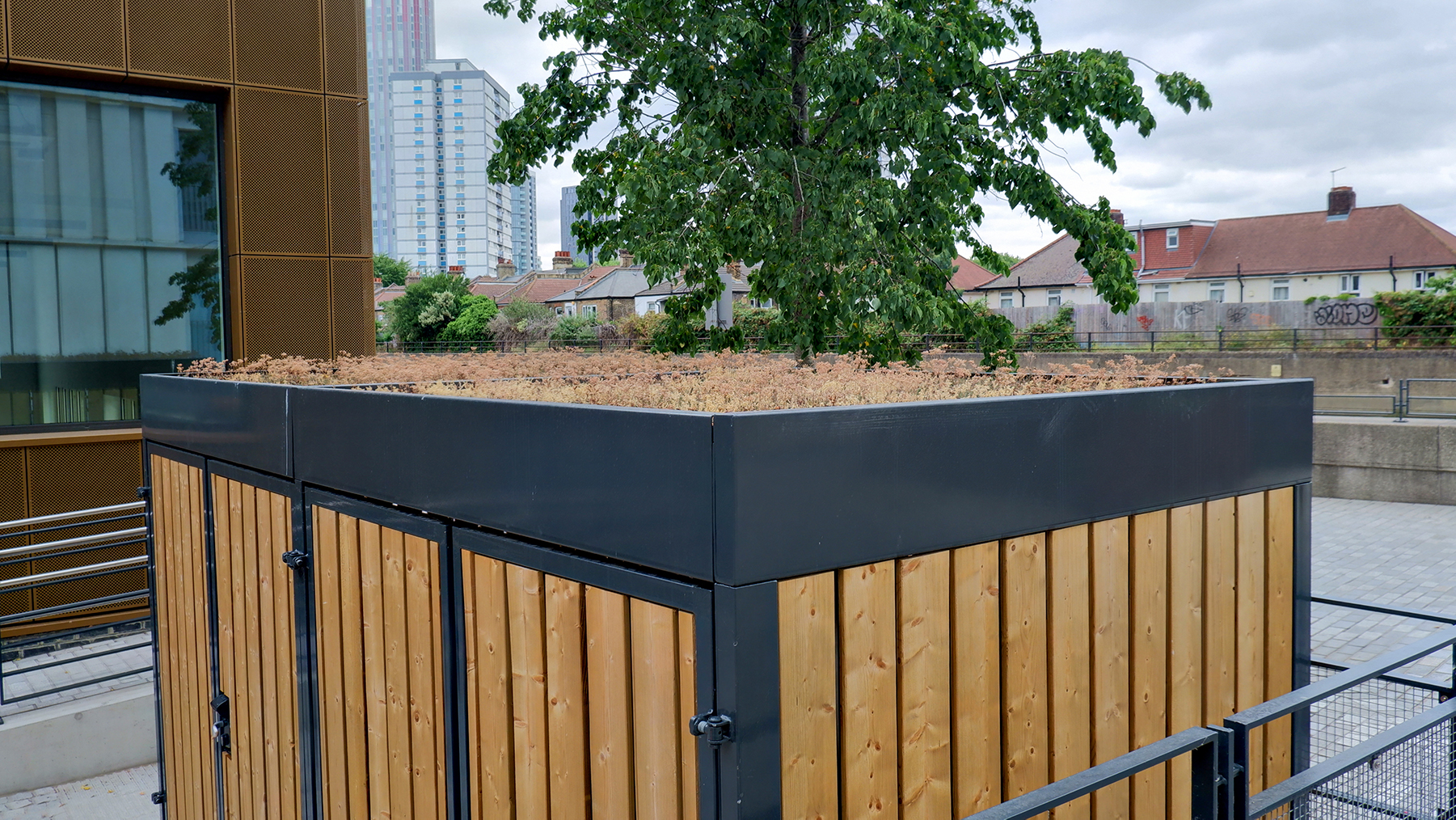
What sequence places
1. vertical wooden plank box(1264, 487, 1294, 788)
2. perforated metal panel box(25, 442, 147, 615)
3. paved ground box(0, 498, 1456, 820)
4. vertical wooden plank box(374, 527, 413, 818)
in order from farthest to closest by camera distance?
1. perforated metal panel box(25, 442, 147, 615)
2. paved ground box(0, 498, 1456, 820)
3. vertical wooden plank box(1264, 487, 1294, 788)
4. vertical wooden plank box(374, 527, 413, 818)

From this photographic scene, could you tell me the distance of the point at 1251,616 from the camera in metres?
3.70

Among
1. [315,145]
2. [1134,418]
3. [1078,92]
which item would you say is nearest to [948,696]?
[1134,418]

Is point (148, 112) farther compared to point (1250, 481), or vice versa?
point (148, 112)

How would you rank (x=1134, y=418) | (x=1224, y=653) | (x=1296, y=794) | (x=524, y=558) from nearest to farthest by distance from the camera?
(x=1296, y=794) < (x=524, y=558) < (x=1134, y=418) < (x=1224, y=653)

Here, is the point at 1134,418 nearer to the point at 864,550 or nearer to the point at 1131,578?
the point at 1131,578

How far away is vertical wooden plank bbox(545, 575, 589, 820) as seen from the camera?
2.81 metres

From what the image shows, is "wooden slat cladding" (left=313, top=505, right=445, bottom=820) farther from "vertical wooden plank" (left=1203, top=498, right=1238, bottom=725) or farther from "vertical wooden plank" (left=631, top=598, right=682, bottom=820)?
"vertical wooden plank" (left=1203, top=498, right=1238, bottom=725)

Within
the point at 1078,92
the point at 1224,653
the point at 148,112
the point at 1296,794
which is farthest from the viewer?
the point at 148,112

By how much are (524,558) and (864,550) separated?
1.03m

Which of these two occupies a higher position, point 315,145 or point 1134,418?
point 315,145

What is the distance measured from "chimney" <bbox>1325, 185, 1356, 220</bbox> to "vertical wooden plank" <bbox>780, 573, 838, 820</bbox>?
5126 cm

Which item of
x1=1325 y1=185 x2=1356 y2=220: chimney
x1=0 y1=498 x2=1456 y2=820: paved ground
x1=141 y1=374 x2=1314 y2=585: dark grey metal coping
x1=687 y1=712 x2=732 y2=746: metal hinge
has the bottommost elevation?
x1=0 y1=498 x2=1456 y2=820: paved ground

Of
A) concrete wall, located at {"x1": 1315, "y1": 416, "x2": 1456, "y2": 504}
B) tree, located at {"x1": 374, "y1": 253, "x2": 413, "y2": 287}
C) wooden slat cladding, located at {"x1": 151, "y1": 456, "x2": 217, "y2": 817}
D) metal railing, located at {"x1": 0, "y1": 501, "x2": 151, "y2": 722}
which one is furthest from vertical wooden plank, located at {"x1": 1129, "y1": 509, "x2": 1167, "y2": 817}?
tree, located at {"x1": 374, "y1": 253, "x2": 413, "y2": 287}

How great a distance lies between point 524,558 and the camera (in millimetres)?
2986
